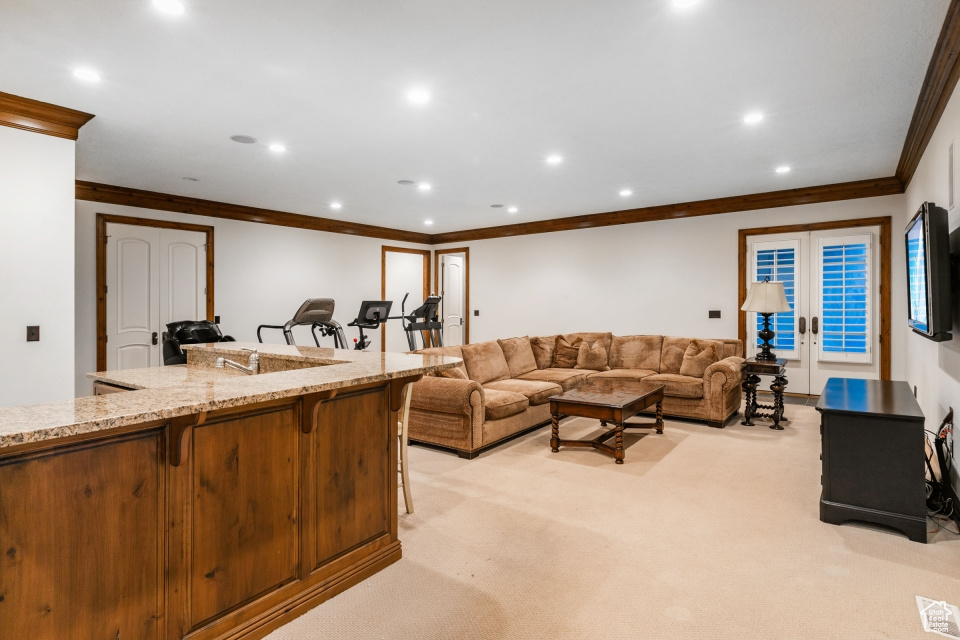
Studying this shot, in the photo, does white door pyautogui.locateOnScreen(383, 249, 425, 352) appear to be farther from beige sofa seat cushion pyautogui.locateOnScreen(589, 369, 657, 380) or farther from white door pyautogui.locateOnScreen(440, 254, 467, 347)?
beige sofa seat cushion pyautogui.locateOnScreen(589, 369, 657, 380)

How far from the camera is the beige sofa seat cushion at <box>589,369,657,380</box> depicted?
18.9 ft

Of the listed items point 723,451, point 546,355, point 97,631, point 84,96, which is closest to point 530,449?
point 723,451

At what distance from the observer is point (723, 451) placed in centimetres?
439

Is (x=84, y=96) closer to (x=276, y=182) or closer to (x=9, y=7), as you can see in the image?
(x=9, y=7)

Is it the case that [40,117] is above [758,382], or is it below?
above

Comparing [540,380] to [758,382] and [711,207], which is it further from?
[711,207]

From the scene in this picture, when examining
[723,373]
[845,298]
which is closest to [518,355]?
[723,373]

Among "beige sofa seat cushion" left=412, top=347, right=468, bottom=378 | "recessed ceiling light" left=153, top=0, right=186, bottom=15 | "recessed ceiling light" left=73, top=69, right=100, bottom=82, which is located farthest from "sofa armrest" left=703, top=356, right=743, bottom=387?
"recessed ceiling light" left=73, top=69, right=100, bottom=82

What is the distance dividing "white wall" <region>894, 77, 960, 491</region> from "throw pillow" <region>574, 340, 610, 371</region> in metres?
3.00

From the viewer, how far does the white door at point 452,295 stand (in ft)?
31.9

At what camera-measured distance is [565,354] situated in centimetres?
669

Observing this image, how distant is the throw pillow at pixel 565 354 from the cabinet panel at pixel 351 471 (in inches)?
175

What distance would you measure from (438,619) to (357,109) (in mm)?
3098

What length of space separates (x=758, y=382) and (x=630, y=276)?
8.77ft
